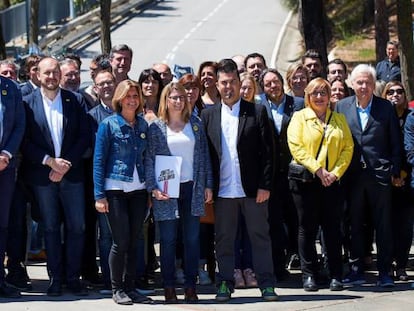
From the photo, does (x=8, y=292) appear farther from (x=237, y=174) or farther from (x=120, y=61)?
(x=120, y=61)

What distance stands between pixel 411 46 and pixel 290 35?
27028 millimetres

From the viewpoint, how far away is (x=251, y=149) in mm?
9602

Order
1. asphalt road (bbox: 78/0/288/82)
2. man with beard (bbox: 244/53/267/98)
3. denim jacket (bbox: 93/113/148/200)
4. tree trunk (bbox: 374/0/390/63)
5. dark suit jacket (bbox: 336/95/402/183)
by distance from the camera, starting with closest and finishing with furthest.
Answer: denim jacket (bbox: 93/113/148/200) < dark suit jacket (bbox: 336/95/402/183) < man with beard (bbox: 244/53/267/98) < tree trunk (bbox: 374/0/390/63) < asphalt road (bbox: 78/0/288/82)

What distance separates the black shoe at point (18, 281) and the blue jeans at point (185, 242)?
1442mm

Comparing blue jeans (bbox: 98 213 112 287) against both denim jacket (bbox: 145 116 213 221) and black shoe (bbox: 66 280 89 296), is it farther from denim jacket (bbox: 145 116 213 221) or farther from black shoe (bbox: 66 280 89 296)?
denim jacket (bbox: 145 116 213 221)

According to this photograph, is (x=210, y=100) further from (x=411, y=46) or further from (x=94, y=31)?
(x=94, y=31)

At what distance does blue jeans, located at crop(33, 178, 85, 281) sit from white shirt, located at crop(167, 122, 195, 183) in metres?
1.02

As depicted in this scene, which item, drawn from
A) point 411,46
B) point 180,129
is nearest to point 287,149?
point 180,129

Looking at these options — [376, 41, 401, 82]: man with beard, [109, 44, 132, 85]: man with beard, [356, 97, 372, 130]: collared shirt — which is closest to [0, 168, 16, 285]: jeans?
[109, 44, 132, 85]: man with beard

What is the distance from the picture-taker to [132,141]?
30.7 feet

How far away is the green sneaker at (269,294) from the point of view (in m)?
9.57

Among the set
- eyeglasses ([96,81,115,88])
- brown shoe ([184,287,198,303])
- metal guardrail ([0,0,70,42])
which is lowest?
brown shoe ([184,287,198,303])

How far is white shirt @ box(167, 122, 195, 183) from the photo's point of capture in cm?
946

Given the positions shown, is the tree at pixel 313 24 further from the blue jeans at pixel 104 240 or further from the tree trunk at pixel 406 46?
the blue jeans at pixel 104 240
